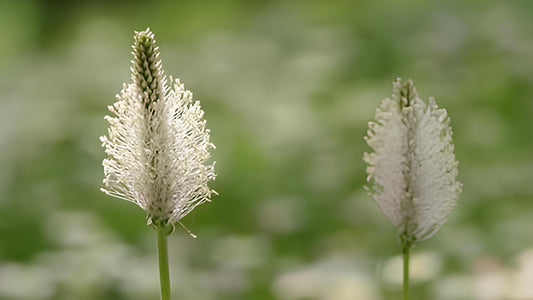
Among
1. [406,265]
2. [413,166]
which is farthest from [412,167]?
[406,265]

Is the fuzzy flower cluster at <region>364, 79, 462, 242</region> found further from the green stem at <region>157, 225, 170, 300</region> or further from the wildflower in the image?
the green stem at <region>157, 225, 170, 300</region>

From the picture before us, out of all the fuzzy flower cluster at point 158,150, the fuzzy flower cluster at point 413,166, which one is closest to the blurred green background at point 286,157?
the fuzzy flower cluster at point 413,166

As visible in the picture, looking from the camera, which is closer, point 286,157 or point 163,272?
point 163,272

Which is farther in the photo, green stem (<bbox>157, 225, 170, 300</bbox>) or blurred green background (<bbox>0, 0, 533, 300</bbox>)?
blurred green background (<bbox>0, 0, 533, 300</bbox>)

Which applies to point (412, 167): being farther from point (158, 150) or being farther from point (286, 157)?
point (286, 157)

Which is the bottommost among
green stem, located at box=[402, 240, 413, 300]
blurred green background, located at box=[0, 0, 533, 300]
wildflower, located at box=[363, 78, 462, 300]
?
green stem, located at box=[402, 240, 413, 300]

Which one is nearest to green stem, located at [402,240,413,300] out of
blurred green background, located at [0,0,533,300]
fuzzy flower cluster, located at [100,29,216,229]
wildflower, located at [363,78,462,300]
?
wildflower, located at [363,78,462,300]
